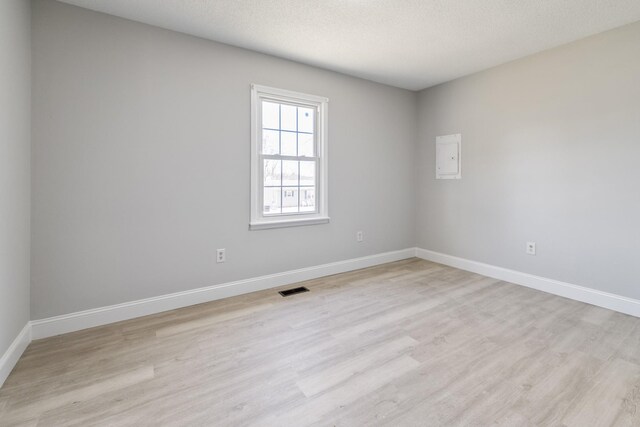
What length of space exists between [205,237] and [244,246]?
0.42 metres

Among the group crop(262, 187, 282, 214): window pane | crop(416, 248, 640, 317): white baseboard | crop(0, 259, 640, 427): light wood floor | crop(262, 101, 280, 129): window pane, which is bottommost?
crop(0, 259, 640, 427): light wood floor

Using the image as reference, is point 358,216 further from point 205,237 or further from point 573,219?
point 573,219

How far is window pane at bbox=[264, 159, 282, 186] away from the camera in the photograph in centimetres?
323

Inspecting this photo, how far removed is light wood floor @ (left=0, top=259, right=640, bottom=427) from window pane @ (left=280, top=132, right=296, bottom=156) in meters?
1.70

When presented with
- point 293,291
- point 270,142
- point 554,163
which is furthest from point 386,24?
point 293,291

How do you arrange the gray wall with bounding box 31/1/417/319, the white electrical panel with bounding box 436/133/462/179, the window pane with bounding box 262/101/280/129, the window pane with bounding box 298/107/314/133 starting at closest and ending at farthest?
the gray wall with bounding box 31/1/417/319 → the window pane with bounding box 262/101/280/129 → the window pane with bounding box 298/107/314/133 → the white electrical panel with bounding box 436/133/462/179

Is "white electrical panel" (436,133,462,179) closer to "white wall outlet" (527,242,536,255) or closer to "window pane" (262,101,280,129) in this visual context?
"white wall outlet" (527,242,536,255)

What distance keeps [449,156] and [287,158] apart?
7.64 ft

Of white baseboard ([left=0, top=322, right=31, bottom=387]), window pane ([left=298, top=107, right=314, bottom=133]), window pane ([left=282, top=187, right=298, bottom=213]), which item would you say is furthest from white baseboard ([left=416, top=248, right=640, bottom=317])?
white baseboard ([left=0, top=322, right=31, bottom=387])

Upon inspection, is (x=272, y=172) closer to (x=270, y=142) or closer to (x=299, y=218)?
(x=270, y=142)

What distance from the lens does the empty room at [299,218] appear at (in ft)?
5.48

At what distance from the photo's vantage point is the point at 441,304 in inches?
110

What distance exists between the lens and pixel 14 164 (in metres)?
1.85

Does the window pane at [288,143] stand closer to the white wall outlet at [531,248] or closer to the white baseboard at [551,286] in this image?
the white baseboard at [551,286]
